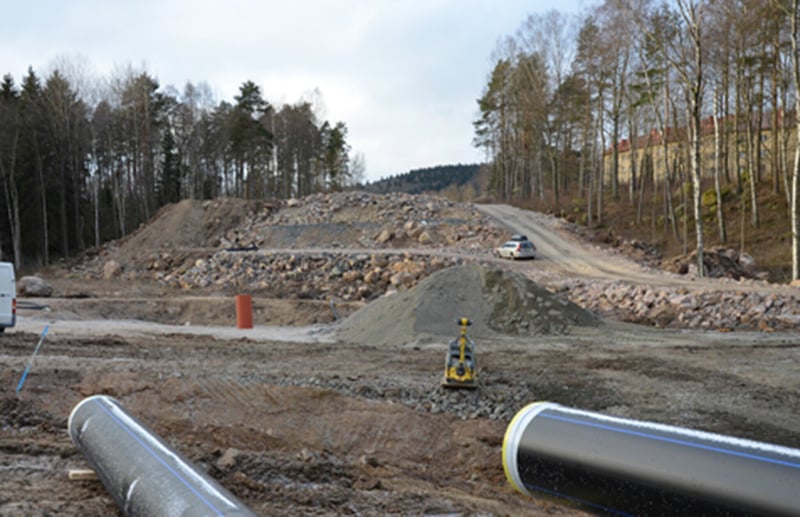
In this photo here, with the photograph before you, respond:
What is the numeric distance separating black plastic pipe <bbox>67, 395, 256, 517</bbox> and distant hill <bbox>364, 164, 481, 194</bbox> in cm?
14894

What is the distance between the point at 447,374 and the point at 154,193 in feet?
163

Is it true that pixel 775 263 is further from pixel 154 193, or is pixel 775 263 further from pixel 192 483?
pixel 154 193

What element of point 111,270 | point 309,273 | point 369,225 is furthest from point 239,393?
point 369,225

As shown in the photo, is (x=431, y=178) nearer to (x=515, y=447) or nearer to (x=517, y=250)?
(x=517, y=250)

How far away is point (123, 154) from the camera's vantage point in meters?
49.7

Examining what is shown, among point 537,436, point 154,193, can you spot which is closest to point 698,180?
point 537,436

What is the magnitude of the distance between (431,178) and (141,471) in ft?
539

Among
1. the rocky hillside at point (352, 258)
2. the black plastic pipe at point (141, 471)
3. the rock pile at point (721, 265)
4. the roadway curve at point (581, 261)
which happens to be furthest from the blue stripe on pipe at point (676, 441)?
the rock pile at point (721, 265)

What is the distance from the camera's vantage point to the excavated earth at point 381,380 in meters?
4.95

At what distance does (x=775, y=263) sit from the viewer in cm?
2608

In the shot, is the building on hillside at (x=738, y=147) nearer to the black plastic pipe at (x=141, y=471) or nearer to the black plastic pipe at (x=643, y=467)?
the black plastic pipe at (x=643, y=467)

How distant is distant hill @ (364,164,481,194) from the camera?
156875 mm

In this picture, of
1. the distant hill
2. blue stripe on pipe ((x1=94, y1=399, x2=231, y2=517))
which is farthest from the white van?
the distant hill

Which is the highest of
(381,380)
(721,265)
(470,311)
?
(721,265)
